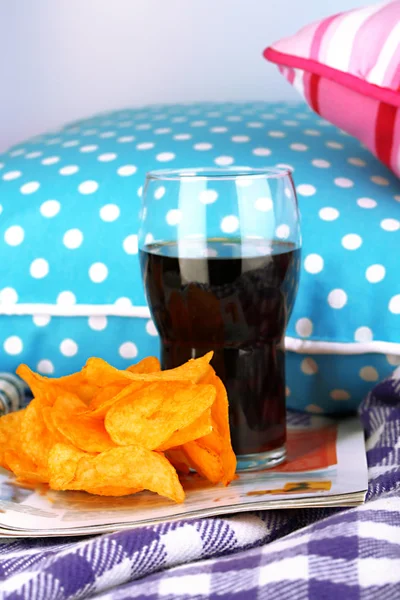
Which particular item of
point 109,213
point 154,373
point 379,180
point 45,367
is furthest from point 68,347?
point 379,180

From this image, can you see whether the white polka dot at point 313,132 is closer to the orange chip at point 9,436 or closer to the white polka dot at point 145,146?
the white polka dot at point 145,146

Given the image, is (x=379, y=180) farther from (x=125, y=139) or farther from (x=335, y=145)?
(x=125, y=139)

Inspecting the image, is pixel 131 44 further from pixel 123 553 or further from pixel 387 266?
pixel 123 553

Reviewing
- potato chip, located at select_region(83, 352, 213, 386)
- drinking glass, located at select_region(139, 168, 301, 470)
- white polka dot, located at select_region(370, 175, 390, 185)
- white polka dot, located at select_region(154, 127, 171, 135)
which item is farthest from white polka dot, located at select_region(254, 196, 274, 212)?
white polka dot, located at select_region(154, 127, 171, 135)

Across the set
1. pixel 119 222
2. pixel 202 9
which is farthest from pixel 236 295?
pixel 202 9

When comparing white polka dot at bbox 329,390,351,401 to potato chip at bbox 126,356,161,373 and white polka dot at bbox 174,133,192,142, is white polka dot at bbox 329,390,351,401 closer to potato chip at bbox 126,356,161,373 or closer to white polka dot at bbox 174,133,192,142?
potato chip at bbox 126,356,161,373

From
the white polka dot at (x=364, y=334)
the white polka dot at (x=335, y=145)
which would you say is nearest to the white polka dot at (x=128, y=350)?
the white polka dot at (x=364, y=334)
